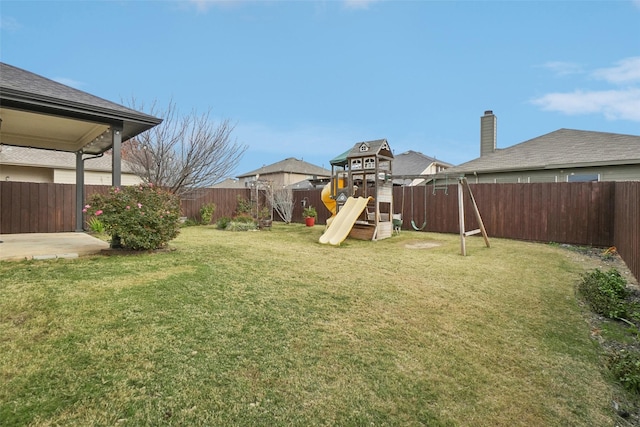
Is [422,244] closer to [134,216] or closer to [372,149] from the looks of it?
[372,149]

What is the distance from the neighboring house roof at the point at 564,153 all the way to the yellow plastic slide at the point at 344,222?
4475 mm

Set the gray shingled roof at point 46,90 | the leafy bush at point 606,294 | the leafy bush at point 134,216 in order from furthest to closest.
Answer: the leafy bush at point 134,216, the gray shingled roof at point 46,90, the leafy bush at point 606,294

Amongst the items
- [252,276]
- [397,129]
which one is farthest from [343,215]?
[397,129]

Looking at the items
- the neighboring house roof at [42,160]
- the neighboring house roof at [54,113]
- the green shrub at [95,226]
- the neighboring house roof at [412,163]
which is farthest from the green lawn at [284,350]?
the neighboring house roof at [412,163]

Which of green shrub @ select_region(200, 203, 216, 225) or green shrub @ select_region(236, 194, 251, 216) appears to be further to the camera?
green shrub @ select_region(236, 194, 251, 216)

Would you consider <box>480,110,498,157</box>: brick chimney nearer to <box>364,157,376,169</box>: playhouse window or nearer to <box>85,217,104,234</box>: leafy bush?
<box>364,157,376,169</box>: playhouse window

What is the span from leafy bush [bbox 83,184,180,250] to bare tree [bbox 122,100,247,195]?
7.37 metres

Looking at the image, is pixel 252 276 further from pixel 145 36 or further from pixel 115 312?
pixel 145 36

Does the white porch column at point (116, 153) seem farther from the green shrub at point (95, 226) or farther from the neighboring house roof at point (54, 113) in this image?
the green shrub at point (95, 226)

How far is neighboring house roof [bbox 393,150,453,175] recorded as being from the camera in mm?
22844

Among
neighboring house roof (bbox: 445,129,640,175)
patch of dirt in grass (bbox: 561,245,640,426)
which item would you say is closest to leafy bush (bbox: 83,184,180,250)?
patch of dirt in grass (bbox: 561,245,640,426)

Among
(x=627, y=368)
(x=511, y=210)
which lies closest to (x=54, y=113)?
(x=627, y=368)

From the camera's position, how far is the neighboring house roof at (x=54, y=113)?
510 centimetres

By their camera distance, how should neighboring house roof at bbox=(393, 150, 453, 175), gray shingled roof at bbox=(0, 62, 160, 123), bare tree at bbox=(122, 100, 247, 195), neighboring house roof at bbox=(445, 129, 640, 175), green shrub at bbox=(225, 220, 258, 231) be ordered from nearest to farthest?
gray shingled roof at bbox=(0, 62, 160, 123)
neighboring house roof at bbox=(445, 129, 640, 175)
green shrub at bbox=(225, 220, 258, 231)
bare tree at bbox=(122, 100, 247, 195)
neighboring house roof at bbox=(393, 150, 453, 175)
